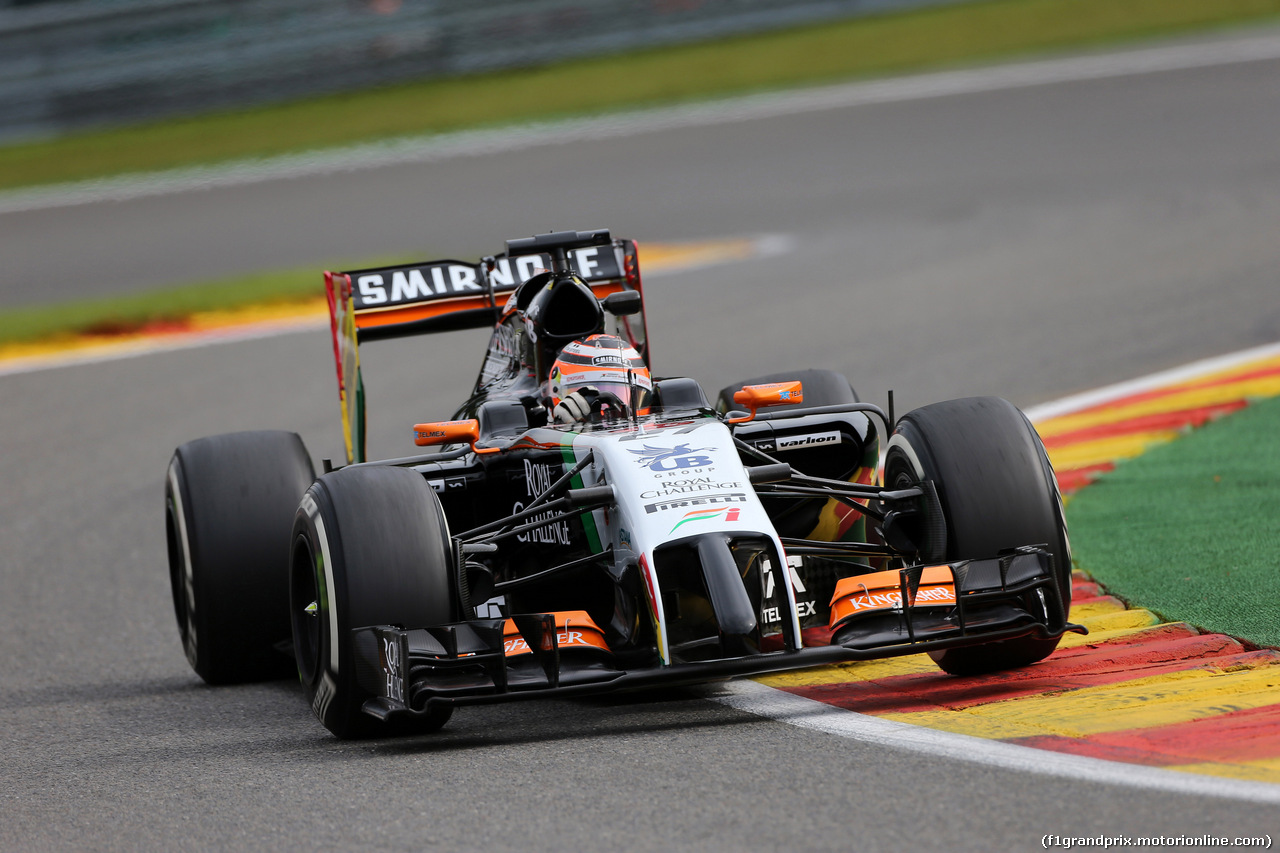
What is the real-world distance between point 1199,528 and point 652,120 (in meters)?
16.5

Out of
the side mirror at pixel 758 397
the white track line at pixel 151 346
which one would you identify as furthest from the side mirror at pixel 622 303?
the white track line at pixel 151 346

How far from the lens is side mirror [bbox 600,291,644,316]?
24.4ft

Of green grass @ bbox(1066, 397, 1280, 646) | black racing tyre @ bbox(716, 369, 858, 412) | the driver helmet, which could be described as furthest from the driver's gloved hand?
green grass @ bbox(1066, 397, 1280, 646)

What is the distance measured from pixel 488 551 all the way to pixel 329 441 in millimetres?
5906

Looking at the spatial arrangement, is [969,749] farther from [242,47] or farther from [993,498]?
[242,47]

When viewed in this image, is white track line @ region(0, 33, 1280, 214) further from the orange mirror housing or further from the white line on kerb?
the white line on kerb

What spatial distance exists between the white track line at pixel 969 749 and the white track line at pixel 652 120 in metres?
17.3

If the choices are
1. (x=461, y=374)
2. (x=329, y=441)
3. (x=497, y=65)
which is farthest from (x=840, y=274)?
(x=497, y=65)

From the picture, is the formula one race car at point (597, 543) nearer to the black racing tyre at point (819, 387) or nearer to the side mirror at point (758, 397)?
the side mirror at point (758, 397)

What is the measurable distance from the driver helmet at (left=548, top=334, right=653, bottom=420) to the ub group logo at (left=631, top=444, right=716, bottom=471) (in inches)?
32.8

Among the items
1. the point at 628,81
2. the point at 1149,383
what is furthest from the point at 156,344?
the point at 628,81

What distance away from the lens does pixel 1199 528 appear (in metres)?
7.25

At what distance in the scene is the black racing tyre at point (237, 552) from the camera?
6.95 meters

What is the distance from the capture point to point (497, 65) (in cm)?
2489
